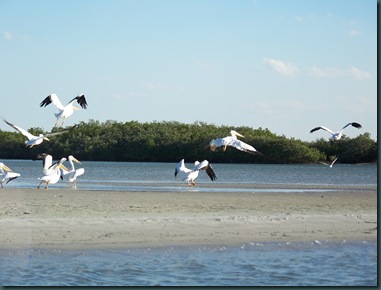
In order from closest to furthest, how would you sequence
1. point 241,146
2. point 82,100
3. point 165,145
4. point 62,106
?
point 241,146 → point 82,100 → point 62,106 → point 165,145

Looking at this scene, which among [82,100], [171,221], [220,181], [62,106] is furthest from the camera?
[220,181]

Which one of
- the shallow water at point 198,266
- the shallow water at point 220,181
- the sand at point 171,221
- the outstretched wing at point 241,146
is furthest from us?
the shallow water at point 220,181

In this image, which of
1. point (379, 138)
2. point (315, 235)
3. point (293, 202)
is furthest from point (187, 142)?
point (379, 138)

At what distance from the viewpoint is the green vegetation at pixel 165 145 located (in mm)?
48062

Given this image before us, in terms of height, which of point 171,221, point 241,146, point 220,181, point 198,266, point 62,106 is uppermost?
point 62,106

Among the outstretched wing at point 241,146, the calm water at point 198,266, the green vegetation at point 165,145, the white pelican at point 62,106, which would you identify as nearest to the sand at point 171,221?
the calm water at point 198,266

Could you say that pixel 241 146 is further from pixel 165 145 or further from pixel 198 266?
pixel 165 145

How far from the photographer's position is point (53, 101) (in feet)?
47.6

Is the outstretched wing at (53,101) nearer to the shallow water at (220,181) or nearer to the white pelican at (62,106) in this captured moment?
the white pelican at (62,106)

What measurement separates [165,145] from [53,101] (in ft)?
134

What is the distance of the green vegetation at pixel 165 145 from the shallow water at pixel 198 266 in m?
34.3

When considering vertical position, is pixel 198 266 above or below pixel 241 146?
below

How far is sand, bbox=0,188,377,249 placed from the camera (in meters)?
9.39

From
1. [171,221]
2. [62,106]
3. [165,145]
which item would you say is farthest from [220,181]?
[165,145]
